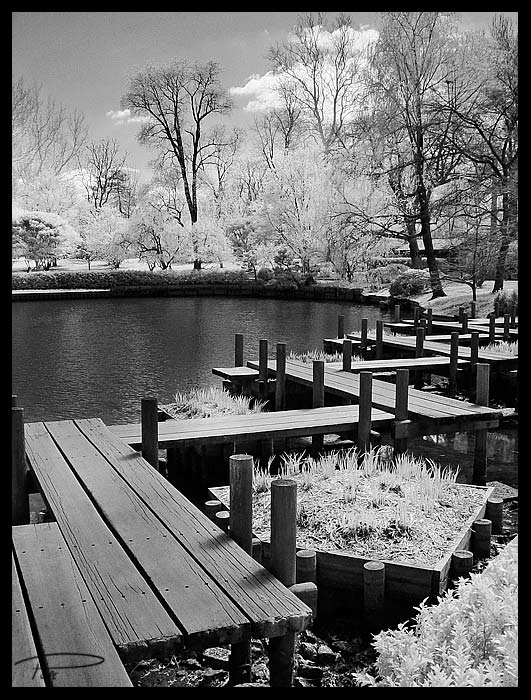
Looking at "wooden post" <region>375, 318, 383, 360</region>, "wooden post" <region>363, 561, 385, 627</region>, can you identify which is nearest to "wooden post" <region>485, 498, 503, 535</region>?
"wooden post" <region>363, 561, 385, 627</region>

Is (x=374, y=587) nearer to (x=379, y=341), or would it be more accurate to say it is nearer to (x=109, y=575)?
(x=109, y=575)

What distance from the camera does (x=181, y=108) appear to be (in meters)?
30.5

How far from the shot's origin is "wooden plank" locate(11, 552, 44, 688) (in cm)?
197

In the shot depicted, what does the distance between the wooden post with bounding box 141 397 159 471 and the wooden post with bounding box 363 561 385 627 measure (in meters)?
1.81

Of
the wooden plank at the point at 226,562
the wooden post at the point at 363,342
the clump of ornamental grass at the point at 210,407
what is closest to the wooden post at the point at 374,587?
the wooden plank at the point at 226,562

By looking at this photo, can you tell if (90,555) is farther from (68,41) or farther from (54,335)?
(54,335)

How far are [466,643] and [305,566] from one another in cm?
146

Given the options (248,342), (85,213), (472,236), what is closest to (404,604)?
(248,342)

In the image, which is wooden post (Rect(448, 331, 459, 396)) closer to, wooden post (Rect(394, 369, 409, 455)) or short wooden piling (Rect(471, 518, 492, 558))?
wooden post (Rect(394, 369, 409, 455))

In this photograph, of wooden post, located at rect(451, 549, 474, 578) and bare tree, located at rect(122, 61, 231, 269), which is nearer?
wooden post, located at rect(451, 549, 474, 578)

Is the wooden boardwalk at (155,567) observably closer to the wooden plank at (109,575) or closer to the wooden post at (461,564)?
the wooden plank at (109,575)

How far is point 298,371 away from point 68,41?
22.5 ft

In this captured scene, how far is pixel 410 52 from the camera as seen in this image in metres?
19.6

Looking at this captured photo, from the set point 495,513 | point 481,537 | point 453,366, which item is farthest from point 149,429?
point 453,366
